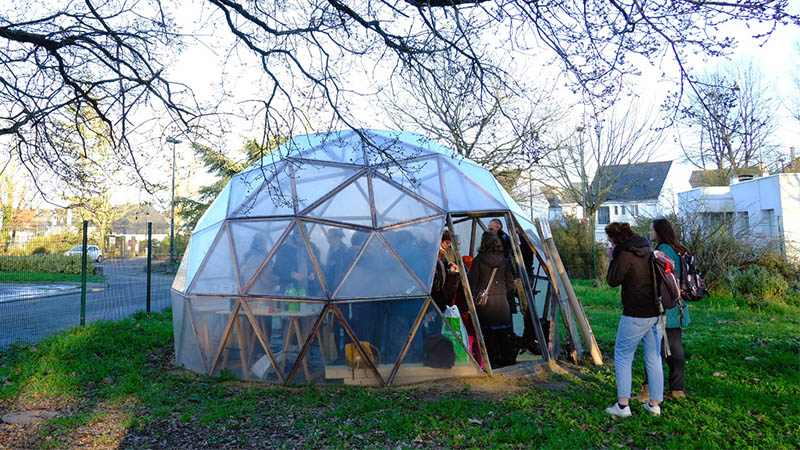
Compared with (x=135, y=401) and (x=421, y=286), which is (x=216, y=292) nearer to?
(x=135, y=401)

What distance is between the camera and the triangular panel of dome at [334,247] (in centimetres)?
655

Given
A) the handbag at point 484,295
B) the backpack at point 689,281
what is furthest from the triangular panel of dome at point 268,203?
the backpack at point 689,281

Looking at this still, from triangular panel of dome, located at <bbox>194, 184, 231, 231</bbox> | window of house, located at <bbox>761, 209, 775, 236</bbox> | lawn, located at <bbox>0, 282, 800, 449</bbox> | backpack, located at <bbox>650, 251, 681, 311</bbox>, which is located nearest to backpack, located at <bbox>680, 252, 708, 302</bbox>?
backpack, located at <bbox>650, 251, 681, 311</bbox>

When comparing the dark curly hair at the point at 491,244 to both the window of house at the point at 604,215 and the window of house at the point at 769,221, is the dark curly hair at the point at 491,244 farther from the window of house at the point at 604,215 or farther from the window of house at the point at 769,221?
the window of house at the point at 604,215

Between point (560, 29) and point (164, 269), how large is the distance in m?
13.6

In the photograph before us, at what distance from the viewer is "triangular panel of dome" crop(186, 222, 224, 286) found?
7.47 m

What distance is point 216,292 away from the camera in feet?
22.6

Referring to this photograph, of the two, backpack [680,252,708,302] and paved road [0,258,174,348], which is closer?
backpack [680,252,708,302]

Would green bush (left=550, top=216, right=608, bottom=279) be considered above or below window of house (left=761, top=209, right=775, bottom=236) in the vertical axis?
below

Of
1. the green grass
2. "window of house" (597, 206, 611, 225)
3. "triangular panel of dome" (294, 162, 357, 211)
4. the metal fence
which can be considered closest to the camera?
"triangular panel of dome" (294, 162, 357, 211)

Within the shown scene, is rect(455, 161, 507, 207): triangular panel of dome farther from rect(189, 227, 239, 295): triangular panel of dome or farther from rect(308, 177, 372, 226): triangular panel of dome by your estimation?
rect(189, 227, 239, 295): triangular panel of dome

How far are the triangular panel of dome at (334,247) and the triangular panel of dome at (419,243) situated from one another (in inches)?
16.1

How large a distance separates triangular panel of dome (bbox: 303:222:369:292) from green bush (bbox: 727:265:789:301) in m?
10.1

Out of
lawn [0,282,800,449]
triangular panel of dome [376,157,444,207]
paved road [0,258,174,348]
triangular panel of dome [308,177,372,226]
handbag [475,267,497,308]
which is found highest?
triangular panel of dome [376,157,444,207]
